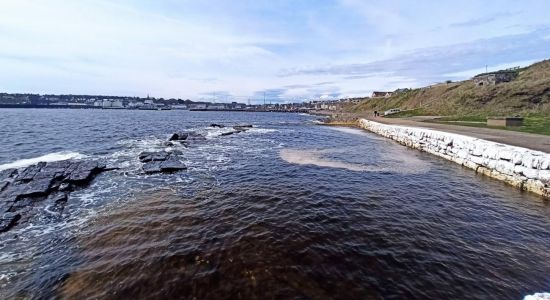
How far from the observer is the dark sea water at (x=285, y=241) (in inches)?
320

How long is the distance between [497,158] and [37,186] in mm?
28381

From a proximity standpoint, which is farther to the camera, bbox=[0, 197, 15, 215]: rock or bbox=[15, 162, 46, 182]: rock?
bbox=[15, 162, 46, 182]: rock

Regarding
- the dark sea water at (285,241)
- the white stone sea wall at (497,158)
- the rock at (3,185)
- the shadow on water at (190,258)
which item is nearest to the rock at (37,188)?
the rock at (3,185)

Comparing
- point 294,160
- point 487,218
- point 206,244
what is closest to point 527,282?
point 487,218

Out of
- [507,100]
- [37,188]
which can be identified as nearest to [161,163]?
[37,188]

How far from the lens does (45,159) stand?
25281 millimetres

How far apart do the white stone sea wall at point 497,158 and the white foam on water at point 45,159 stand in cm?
3276

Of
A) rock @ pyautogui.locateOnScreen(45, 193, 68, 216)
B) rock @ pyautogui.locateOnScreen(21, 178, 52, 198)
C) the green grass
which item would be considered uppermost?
the green grass

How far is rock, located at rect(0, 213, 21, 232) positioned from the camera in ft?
39.3

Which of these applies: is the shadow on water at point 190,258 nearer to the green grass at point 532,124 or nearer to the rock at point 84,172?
the rock at point 84,172

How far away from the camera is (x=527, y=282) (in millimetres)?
8367

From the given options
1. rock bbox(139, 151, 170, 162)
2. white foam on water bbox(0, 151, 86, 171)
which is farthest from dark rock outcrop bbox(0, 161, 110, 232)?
rock bbox(139, 151, 170, 162)

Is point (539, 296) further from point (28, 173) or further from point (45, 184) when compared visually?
point (28, 173)

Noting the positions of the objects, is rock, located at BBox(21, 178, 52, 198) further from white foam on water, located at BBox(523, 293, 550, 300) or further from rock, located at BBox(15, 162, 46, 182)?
white foam on water, located at BBox(523, 293, 550, 300)
